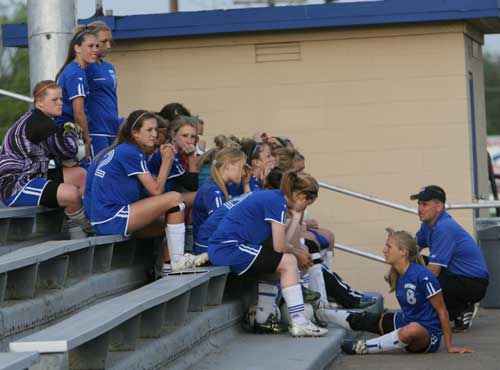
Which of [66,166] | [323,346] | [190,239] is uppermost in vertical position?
[66,166]

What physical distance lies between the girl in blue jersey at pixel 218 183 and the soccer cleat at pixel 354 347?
4.40ft

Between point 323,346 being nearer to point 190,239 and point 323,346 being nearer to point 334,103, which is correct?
point 190,239

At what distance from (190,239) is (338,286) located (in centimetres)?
182

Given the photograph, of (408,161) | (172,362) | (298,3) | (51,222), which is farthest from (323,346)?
(298,3)

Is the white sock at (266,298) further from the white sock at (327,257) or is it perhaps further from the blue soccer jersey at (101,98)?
the blue soccer jersey at (101,98)

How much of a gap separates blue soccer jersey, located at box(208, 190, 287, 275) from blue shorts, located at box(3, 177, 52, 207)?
1340mm

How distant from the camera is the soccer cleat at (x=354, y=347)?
8828 millimetres

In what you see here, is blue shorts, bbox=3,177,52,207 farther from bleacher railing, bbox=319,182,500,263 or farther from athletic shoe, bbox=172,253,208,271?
bleacher railing, bbox=319,182,500,263

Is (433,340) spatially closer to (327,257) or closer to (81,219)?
(327,257)

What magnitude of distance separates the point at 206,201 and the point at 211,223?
0.83 ft

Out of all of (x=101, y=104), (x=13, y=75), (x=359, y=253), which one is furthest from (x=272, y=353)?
(x=13, y=75)

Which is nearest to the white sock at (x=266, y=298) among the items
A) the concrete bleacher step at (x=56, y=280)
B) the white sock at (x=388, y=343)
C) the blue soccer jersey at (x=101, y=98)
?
the white sock at (x=388, y=343)

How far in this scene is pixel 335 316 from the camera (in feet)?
31.4

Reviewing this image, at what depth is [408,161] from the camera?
13125mm
